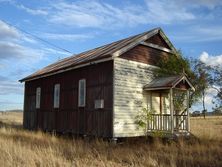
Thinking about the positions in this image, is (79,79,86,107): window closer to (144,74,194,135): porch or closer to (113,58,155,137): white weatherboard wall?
(113,58,155,137): white weatherboard wall

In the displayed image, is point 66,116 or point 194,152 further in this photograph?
point 66,116

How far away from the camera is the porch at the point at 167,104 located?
1602 centimetres

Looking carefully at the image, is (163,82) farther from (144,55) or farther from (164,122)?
(144,55)

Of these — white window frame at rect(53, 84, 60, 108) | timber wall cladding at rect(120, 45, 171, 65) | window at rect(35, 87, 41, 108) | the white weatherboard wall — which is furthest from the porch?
window at rect(35, 87, 41, 108)

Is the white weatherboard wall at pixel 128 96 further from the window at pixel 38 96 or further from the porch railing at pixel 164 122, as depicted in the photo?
the window at pixel 38 96

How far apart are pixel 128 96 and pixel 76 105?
3786 mm

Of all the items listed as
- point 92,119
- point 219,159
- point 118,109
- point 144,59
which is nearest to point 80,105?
point 92,119

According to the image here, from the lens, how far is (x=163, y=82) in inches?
653

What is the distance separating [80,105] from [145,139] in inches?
168

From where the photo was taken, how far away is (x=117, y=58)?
16266 mm

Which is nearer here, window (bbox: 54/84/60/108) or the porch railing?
the porch railing

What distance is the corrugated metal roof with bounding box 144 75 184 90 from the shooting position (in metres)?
15.9

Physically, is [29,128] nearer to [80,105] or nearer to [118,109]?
[80,105]

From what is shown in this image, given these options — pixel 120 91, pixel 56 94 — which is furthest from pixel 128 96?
pixel 56 94
